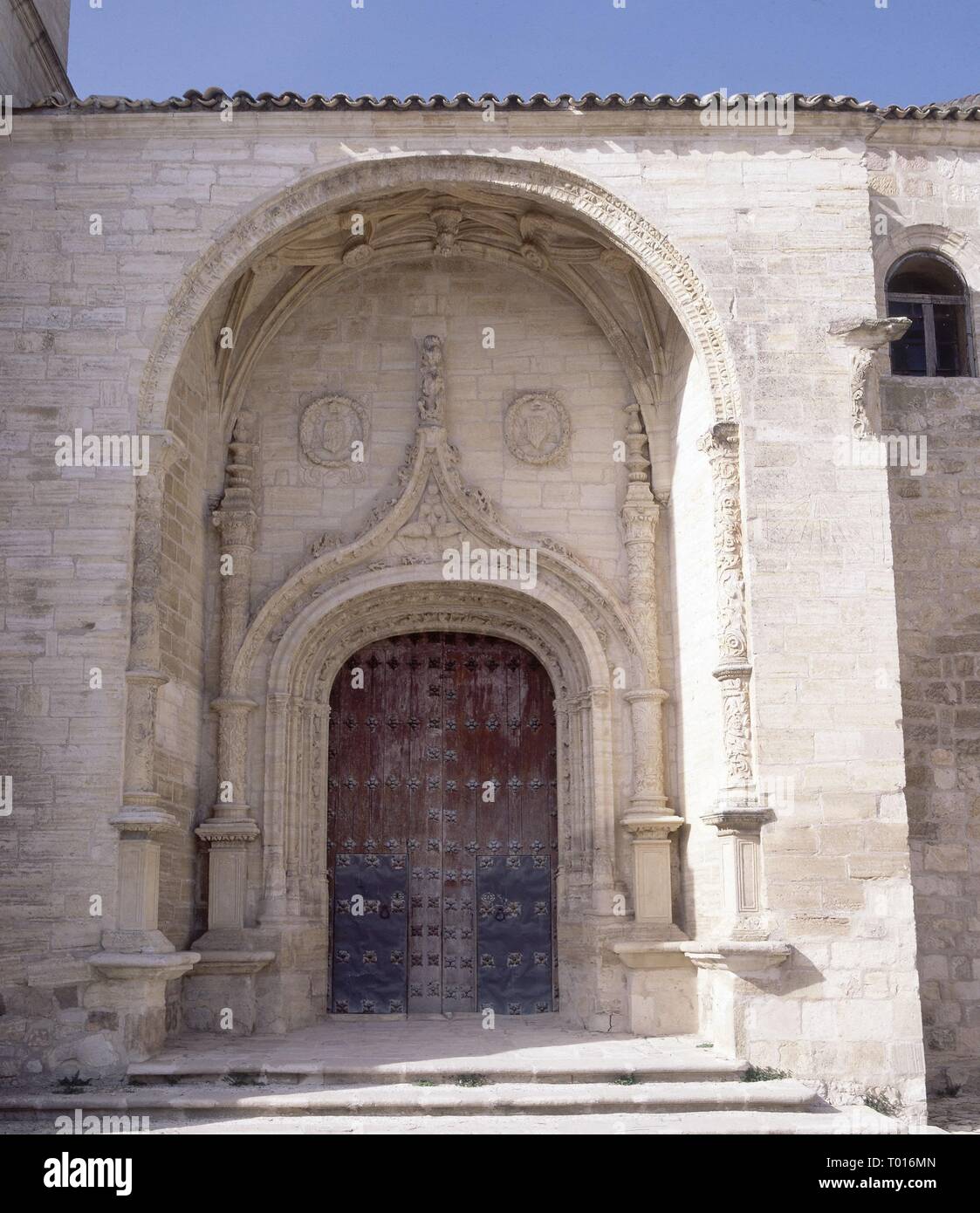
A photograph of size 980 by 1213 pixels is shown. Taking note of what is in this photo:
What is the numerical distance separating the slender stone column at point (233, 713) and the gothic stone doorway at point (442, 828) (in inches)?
34.6

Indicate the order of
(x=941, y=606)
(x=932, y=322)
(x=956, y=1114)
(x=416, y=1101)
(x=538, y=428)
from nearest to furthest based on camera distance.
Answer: (x=416, y=1101) < (x=956, y=1114) < (x=941, y=606) < (x=538, y=428) < (x=932, y=322)

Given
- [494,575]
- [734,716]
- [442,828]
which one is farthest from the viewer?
[442,828]

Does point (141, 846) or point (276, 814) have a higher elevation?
point (276, 814)

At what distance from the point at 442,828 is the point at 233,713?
1.85 m

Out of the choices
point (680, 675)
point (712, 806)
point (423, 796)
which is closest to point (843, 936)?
point (712, 806)

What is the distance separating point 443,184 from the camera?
1023cm

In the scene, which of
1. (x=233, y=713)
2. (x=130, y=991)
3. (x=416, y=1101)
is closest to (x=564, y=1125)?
(x=416, y=1101)

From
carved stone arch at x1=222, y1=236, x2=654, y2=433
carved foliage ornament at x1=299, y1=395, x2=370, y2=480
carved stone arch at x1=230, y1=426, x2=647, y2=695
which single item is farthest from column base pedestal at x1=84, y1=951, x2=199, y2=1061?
carved stone arch at x1=222, y1=236, x2=654, y2=433

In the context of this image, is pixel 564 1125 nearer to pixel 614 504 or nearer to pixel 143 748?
pixel 143 748

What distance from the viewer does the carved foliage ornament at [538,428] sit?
11.3 meters

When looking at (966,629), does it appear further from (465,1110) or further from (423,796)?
(465,1110)

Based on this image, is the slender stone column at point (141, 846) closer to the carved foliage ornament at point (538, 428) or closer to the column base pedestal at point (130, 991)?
the column base pedestal at point (130, 991)

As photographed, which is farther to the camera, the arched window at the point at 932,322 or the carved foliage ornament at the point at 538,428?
the arched window at the point at 932,322

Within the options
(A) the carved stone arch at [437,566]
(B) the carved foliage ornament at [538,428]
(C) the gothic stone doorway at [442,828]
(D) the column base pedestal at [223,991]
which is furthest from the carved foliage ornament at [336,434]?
(D) the column base pedestal at [223,991]
